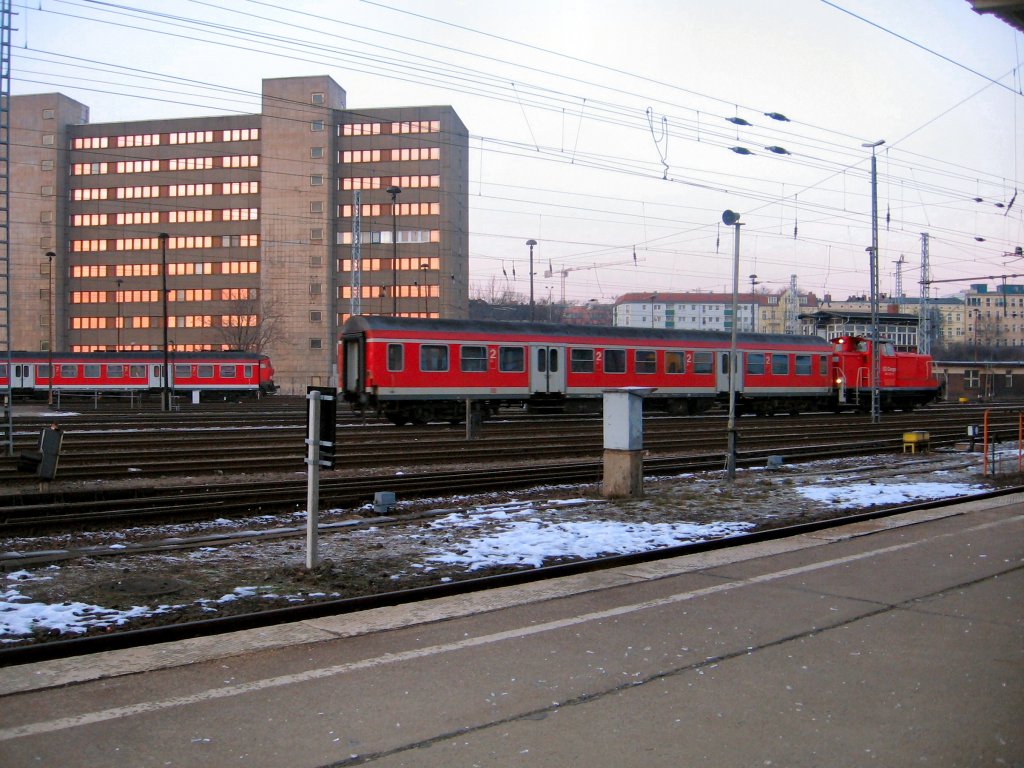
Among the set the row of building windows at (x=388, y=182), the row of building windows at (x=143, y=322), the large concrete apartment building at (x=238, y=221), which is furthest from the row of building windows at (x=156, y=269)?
the row of building windows at (x=388, y=182)

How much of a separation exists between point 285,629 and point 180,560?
2.68 meters

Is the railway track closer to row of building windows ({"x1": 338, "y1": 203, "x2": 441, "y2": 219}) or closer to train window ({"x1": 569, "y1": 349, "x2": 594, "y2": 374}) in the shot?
train window ({"x1": 569, "y1": 349, "x2": 594, "y2": 374})

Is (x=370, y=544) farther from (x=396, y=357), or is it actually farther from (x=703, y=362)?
(x=703, y=362)

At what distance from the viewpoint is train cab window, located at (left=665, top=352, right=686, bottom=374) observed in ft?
108

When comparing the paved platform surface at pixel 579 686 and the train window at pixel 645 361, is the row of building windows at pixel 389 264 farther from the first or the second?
the paved platform surface at pixel 579 686

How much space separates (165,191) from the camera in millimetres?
84250

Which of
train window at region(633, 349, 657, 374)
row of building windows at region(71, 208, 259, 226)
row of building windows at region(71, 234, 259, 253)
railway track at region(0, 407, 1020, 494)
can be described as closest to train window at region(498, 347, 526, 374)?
railway track at region(0, 407, 1020, 494)

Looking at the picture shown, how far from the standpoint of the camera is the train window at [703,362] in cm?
3397

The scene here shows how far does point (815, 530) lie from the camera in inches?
425

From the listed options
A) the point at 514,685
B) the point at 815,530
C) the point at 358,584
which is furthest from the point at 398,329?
the point at 514,685

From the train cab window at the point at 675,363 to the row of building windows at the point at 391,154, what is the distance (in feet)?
174

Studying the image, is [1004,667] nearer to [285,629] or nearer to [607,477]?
[285,629]

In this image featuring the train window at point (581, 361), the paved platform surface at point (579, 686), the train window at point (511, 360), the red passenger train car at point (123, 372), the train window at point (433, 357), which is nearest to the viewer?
the paved platform surface at point (579, 686)

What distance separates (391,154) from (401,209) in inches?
202
